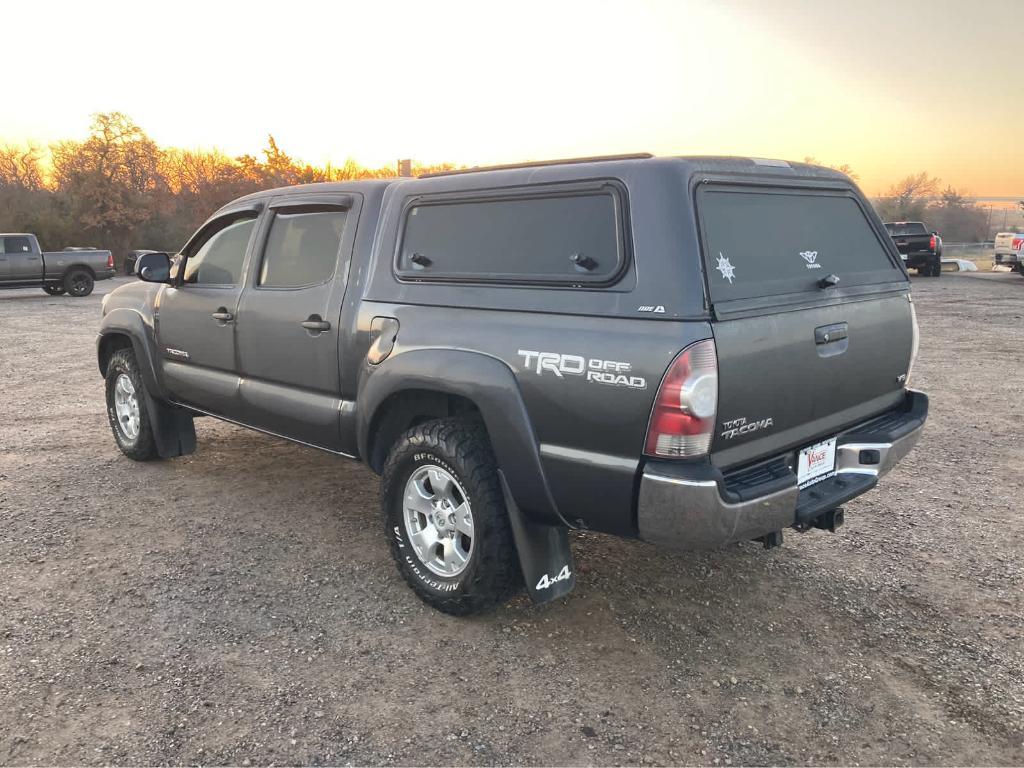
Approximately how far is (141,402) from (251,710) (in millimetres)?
3405

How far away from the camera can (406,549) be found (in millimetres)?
3676

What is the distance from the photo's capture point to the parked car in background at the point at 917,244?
23906mm

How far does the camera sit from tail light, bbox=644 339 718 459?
2658 mm

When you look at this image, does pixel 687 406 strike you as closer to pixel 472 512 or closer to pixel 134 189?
pixel 472 512

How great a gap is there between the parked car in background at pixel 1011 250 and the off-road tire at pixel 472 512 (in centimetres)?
2361

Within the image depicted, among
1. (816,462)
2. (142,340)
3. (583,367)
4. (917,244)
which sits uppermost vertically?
(583,367)

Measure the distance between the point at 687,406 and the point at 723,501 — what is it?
1.22 ft

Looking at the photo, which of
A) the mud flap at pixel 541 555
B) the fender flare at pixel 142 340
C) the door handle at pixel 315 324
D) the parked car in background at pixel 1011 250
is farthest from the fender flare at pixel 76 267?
the parked car in background at pixel 1011 250

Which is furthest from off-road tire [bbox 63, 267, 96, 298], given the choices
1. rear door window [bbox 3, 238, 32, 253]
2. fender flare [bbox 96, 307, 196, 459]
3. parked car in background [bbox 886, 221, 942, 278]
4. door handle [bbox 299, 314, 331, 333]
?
parked car in background [bbox 886, 221, 942, 278]

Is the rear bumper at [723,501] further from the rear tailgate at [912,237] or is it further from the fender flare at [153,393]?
the rear tailgate at [912,237]

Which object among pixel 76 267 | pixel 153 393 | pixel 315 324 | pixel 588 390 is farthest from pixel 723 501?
pixel 76 267

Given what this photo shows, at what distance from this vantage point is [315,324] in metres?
4.04

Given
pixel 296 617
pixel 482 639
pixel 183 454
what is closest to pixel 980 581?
pixel 482 639

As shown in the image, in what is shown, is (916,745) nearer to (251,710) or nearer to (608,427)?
(608,427)
